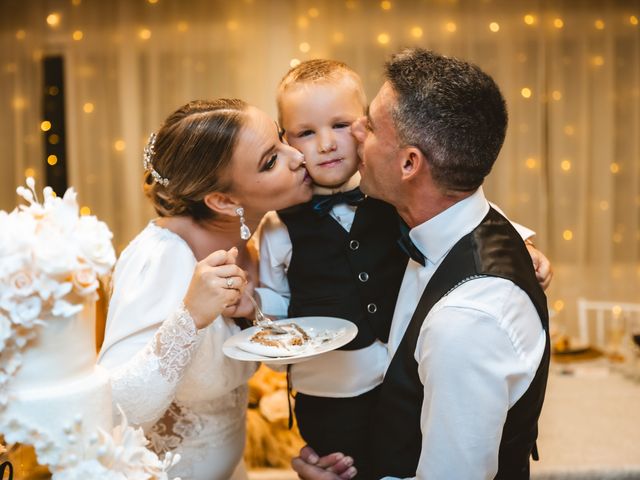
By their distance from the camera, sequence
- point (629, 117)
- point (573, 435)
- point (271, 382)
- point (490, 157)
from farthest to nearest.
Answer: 1. point (629, 117)
2. point (271, 382)
3. point (573, 435)
4. point (490, 157)

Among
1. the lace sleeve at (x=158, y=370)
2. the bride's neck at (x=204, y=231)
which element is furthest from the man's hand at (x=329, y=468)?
the bride's neck at (x=204, y=231)

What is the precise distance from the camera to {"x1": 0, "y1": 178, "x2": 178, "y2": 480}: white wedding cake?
0.98 metres

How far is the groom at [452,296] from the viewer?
146 centimetres

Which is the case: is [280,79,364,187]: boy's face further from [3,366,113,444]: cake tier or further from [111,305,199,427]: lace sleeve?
[3,366,113,444]: cake tier

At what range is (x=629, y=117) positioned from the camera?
541 cm

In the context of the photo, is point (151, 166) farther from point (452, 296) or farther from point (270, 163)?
point (452, 296)

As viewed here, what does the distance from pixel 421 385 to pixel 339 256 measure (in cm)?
58

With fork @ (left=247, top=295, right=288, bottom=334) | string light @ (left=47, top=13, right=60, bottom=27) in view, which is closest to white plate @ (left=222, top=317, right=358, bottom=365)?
fork @ (left=247, top=295, right=288, bottom=334)

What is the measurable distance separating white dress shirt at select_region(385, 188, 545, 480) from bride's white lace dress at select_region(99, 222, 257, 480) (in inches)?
22.9

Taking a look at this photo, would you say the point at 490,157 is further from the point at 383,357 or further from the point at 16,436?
the point at 16,436

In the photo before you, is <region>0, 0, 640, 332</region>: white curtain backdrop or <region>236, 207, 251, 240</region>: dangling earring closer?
<region>236, 207, 251, 240</region>: dangling earring

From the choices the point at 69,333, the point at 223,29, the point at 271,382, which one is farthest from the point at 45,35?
the point at 69,333

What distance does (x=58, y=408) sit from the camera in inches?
40.2

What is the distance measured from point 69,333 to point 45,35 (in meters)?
5.22
